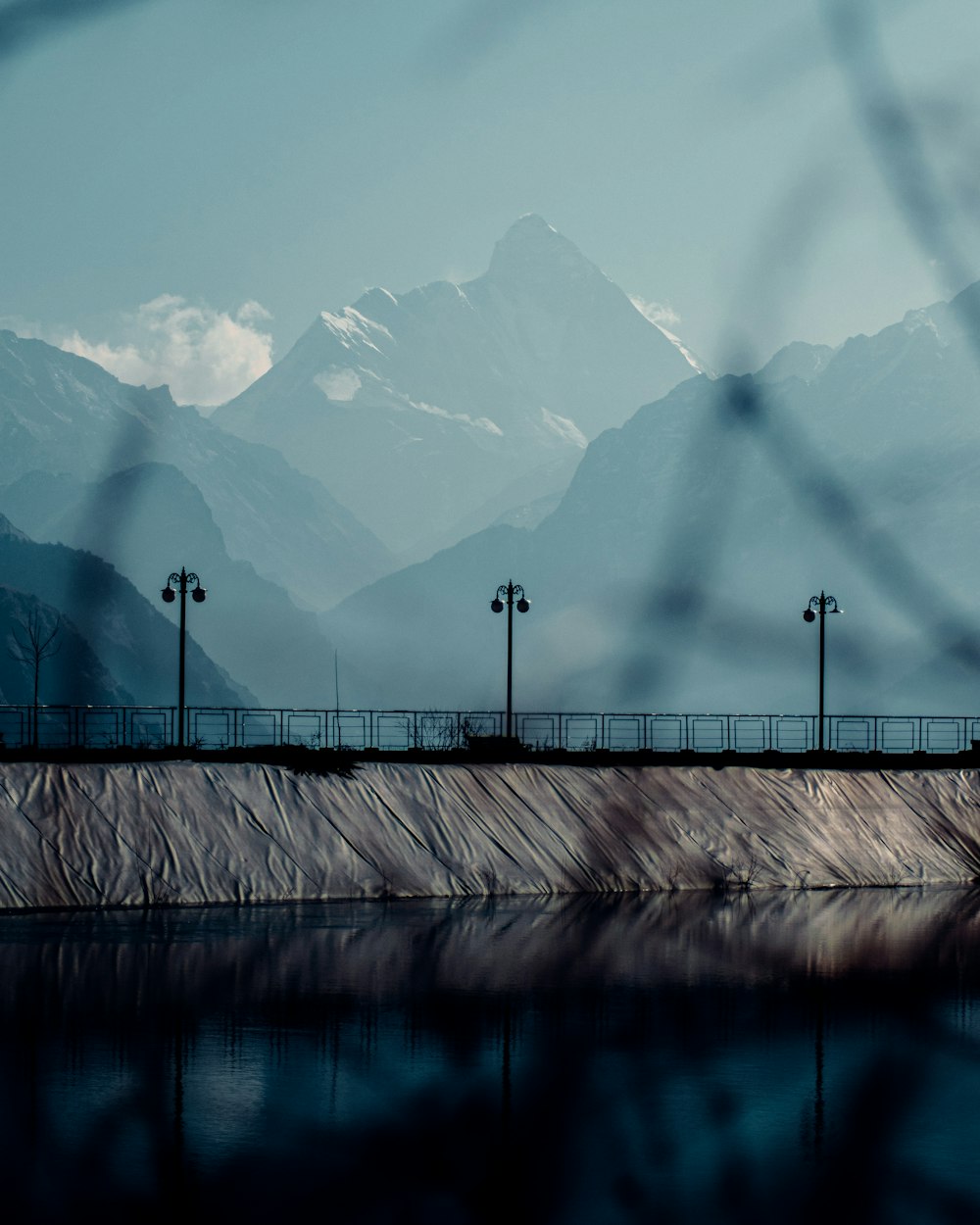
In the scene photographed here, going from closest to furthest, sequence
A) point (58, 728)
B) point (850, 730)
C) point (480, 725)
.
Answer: point (480, 725) → point (58, 728) → point (850, 730)

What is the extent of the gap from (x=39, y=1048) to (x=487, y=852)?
26359mm

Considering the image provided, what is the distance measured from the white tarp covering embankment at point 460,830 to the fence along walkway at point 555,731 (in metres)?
3.57

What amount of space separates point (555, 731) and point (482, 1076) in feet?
132

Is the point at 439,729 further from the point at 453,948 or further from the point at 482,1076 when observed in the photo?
the point at 482,1076

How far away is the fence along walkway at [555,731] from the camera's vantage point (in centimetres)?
5341

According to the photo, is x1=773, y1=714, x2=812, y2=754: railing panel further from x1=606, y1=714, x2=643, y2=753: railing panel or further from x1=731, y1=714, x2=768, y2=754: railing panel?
x1=606, y1=714, x2=643, y2=753: railing panel

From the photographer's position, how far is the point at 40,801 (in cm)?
4031

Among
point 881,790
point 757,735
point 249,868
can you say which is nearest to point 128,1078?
point 249,868

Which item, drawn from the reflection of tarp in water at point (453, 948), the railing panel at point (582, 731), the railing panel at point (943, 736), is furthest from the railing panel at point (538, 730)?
the railing panel at point (943, 736)

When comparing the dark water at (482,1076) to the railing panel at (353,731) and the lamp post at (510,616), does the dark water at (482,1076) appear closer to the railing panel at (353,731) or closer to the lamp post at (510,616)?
the railing panel at (353,731)

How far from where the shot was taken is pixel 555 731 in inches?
2312

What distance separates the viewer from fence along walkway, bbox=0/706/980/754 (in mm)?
53406

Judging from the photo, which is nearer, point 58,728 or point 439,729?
point 439,729

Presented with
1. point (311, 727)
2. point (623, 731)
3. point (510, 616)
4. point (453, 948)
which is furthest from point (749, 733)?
point (453, 948)
